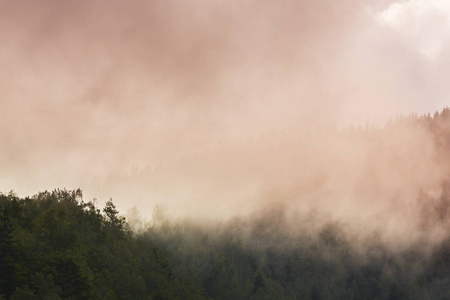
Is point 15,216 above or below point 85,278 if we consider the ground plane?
above

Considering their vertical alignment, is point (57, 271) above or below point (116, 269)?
below

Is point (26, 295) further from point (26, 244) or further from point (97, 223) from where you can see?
point (97, 223)

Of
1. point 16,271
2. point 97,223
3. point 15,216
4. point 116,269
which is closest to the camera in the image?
point 16,271

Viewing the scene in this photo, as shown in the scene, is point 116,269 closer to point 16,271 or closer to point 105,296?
point 105,296

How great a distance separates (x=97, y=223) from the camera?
5527 inches

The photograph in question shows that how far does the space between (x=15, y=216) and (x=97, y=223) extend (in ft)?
142

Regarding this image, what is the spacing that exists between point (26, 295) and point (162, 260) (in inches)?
3543

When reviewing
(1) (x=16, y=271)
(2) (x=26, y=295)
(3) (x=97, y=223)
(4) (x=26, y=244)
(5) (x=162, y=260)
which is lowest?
(2) (x=26, y=295)

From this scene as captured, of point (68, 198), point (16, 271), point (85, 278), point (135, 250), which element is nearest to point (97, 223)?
point (135, 250)

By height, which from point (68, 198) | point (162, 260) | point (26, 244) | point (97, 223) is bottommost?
point (26, 244)

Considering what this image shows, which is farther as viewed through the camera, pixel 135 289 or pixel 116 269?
pixel 116 269

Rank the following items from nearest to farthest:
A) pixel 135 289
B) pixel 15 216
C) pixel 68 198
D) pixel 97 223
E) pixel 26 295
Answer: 1. pixel 26 295
2. pixel 15 216
3. pixel 135 289
4. pixel 97 223
5. pixel 68 198

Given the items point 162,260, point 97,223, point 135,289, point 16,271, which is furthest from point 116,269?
point 16,271

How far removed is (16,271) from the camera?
7000cm
